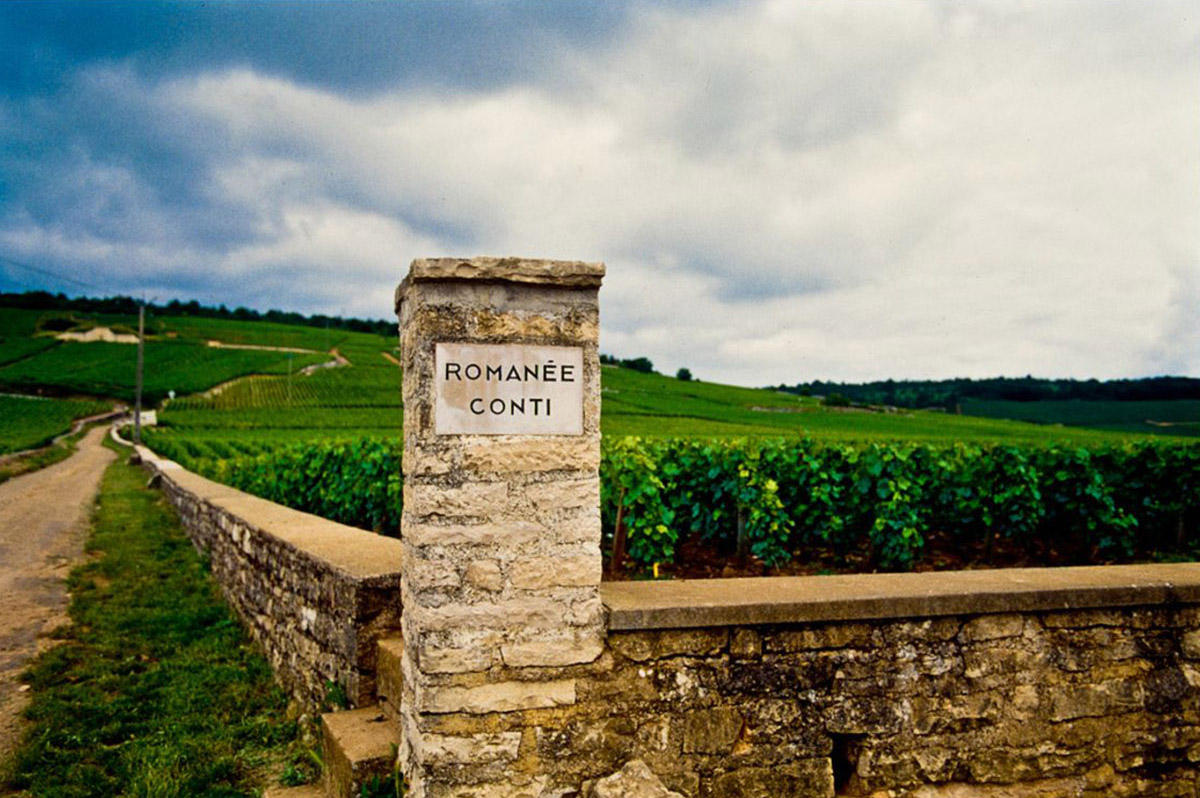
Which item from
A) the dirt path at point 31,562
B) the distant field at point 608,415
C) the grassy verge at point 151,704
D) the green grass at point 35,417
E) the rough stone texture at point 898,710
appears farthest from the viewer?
the distant field at point 608,415

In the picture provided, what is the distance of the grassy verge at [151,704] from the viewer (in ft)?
13.7

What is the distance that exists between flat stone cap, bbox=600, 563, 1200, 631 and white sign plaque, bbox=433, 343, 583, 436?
0.86 meters

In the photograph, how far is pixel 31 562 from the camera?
10.2m

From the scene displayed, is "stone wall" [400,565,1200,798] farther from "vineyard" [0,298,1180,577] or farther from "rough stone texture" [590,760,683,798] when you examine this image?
"vineyard" [0,298,1180,577]

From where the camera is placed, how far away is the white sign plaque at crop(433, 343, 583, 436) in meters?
3.22

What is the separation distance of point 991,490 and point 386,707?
5.41m

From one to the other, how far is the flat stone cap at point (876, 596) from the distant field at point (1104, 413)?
1455 inches

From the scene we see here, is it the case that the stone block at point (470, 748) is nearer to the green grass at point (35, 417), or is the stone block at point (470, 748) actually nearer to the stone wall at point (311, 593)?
the stone wall at point (311, 593)

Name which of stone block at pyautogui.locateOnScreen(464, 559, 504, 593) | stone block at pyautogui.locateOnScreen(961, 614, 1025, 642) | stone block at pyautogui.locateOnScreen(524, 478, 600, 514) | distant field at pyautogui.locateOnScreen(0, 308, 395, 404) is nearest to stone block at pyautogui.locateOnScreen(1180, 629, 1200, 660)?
stone block at pyautogui.locateOnScreen(961, 614, 1025, 642)

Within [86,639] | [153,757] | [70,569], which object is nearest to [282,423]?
[70,569]

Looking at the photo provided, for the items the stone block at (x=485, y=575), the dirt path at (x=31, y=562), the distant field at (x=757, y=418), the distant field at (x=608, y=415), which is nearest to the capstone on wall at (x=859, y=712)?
the stone block at (x=485, y=575)

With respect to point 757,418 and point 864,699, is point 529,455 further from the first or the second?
point 757,418

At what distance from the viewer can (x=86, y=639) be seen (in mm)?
6691

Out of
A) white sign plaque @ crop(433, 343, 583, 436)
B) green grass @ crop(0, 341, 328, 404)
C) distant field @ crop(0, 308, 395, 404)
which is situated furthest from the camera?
distant field @ crop(0, 308, 395, 404)
